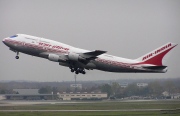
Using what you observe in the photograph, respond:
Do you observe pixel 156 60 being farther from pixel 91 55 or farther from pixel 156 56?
pixel 91 55

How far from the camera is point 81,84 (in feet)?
333

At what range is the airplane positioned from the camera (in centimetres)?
6562

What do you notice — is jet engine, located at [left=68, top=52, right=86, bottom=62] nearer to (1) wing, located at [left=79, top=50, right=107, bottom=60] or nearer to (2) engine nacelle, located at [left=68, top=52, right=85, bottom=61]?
(2) engine nacelle, located at [left=68, top=52, right=85, bottom=61]

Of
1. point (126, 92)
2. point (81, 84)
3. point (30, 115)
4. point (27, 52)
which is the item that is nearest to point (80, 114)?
point (30, 115)

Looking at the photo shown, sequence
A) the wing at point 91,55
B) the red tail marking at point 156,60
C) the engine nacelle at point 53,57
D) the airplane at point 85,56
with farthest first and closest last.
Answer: the red tail marking at point 156,60, the engine nacelle at point 53,57, the airplane at point 85,56, the wing at point 91,55

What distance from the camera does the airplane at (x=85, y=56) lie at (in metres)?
65.6

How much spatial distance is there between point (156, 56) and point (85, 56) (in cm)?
992

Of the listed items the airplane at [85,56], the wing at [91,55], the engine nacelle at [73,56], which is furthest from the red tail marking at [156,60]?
the engine nacelle at [73,56]

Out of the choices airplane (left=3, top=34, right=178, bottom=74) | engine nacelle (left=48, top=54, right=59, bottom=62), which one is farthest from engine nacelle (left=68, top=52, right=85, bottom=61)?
engine nacelle (left=48, top=54, right=59, bottom=62)

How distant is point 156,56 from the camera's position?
2625 inches

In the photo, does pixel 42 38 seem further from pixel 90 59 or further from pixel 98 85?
pixel 98 85

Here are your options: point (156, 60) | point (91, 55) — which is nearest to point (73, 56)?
point (91, 55)

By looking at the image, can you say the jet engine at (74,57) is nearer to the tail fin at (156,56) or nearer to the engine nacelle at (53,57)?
the engine nacelle at (53,57)

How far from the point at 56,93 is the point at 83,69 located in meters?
28.3
